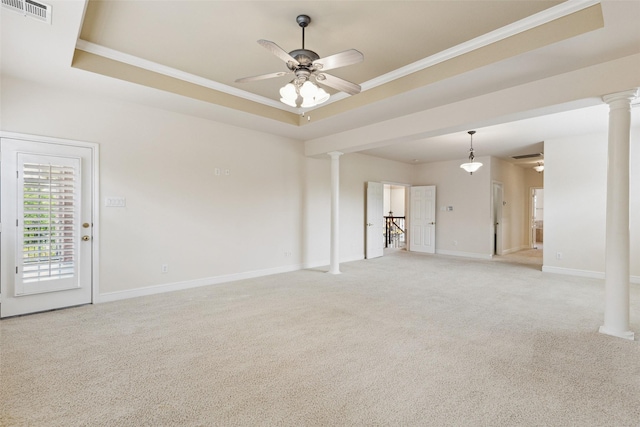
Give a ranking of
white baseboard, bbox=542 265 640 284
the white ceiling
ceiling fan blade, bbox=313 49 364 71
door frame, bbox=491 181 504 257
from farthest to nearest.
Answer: door frame, bbox=491 181 504 257 < white baseboard, bbox=542 265 640 284 < the white ceiling < ceiling fan blade, bbox=313 49 364 71

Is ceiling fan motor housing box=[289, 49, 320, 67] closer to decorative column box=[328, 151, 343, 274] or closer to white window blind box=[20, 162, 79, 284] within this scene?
white window blind box=[20, 162, 79, 284]

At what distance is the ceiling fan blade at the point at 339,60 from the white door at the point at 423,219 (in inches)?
299

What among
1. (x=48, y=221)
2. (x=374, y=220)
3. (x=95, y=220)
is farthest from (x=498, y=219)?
(x=48, y=221)

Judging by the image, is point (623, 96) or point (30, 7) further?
point (623, 96)

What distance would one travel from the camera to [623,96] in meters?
3.07

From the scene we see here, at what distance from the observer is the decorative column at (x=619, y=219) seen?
312 cm

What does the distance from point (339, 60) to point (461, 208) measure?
7.62m

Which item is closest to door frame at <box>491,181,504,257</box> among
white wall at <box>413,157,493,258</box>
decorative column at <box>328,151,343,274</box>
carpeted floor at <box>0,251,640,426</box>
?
white wall at <box>413,157,493,258</box>

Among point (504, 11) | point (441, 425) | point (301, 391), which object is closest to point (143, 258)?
point (301, 391)

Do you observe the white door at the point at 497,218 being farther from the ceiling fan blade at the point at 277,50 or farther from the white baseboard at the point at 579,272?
the ceiling fan blade at the point at 277,50

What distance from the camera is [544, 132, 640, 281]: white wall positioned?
5649mm

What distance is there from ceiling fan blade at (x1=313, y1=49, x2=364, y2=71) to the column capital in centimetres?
269

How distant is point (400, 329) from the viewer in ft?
10.9

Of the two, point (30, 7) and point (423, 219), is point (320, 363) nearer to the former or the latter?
point (30, 7)
